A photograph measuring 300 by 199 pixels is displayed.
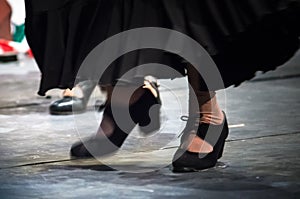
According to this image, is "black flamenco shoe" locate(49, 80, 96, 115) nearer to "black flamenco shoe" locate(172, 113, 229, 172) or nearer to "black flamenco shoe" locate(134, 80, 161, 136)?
"black flamenco shoe" locate(134, 80, 161, 136)

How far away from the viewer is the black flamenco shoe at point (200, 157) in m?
1.51

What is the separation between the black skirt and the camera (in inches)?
54.9

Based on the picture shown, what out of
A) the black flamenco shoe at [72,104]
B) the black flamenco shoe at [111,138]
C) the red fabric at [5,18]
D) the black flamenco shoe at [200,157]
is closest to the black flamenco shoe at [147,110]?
the black flamenco shoe at [111,138]

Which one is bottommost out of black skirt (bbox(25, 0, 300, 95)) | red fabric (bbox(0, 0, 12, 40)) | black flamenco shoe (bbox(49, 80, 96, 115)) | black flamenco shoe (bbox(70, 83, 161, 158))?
black flamenco shoe (bbox(49, 80, 96, 115))

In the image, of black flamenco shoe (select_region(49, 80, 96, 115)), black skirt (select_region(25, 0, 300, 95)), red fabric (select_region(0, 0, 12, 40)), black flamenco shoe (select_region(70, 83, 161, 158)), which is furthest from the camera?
black flamenco shoe (select_region(49, 80, 96, 115))

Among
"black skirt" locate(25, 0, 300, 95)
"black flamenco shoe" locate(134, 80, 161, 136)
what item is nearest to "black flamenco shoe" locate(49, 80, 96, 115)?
"black flamenco shoe" locate(134, 80, 161, 136)

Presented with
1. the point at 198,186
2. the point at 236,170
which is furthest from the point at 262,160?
the point at 198,186

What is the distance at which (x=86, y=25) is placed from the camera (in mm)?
1481

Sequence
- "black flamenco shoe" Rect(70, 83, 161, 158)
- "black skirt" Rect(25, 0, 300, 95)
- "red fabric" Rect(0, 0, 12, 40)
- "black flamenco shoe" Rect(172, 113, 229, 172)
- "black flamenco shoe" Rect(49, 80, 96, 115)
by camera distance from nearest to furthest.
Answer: "black skirt" Rect(25, 0, 300, 95) < "black flamenco shoe" Rect(172, 113, 229, 172) < "black flamenco shoe" Rect(70, 83, 161, 158) < "red fabric" Rect(0, 0, 12, 40) < "black flamenco shoe" Rect(49, 80, 96, 115)

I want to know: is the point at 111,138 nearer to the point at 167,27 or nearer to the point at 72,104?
the point at 167,27

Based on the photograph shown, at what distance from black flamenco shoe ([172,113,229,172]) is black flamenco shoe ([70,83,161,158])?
0.18 m

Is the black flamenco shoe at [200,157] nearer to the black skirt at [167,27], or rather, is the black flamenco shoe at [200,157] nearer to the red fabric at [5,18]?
the black skirt at [167,27]

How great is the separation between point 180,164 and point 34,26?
0.44m

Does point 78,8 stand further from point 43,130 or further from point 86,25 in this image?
point 43,130
